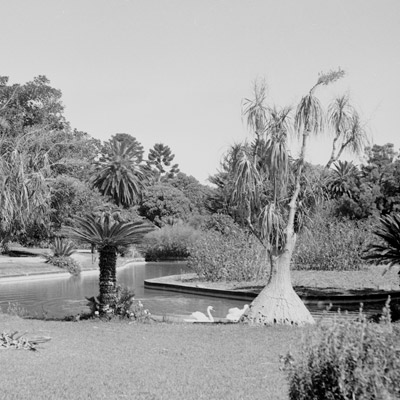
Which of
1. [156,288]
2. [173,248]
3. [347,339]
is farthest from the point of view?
[173,248]

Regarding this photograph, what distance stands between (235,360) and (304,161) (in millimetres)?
5734

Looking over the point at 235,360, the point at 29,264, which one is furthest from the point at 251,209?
the point at 29,264

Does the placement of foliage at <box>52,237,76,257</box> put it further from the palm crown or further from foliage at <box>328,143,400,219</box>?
the palm crown

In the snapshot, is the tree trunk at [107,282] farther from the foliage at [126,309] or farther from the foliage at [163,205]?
the foliage at [163,205]

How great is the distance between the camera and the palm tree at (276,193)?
11578mm

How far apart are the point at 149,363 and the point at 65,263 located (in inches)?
1132

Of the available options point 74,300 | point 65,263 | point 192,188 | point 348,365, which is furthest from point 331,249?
point 192,188

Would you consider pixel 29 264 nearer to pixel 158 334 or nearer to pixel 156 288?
pixel 156 288

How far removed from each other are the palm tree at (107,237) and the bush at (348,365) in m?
8.77

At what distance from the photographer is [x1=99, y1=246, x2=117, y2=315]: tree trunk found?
1276 centimetres

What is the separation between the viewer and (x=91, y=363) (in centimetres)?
732

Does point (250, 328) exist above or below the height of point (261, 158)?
below

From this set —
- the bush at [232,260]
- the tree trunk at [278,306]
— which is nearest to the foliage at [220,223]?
the bush at [232,260]

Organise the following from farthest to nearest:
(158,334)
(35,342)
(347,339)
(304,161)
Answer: (304,161) < (158,334) < (35,342) < (347,339)
